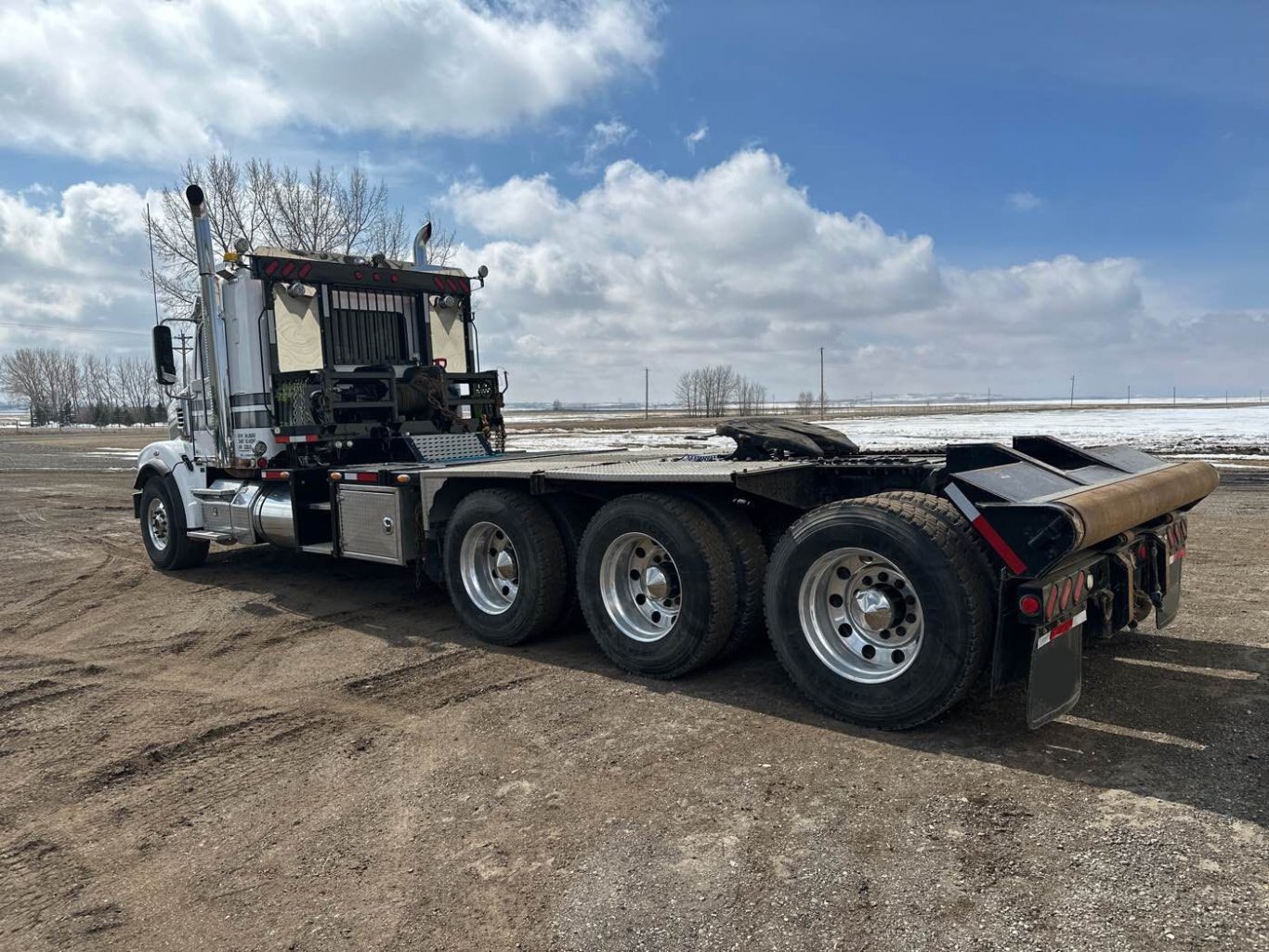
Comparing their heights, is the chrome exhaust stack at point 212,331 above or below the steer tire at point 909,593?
above

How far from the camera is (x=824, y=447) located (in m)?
6.51

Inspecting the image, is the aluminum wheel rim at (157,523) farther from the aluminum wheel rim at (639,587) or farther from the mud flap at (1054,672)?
the mud flap at (1054,672)

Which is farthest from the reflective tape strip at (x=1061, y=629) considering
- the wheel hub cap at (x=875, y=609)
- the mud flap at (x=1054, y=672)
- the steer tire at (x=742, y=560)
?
the steer tire at (x=742, y=560)

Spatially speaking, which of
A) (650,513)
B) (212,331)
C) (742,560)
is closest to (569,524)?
(650,513)

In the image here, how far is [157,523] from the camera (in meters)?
10.1

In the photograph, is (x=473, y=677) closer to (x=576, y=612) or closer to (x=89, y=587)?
(x=576, y=612)

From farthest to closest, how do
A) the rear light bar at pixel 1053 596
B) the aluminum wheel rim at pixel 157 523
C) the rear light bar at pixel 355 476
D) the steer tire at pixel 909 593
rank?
the aluminum wheel rim at pixel 157 523 → the rear light bar at pixel 355 476 → the steer tire at pixel 909 593 → the rear light bar at pixel 1053 596

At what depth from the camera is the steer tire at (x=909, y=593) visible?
421cm

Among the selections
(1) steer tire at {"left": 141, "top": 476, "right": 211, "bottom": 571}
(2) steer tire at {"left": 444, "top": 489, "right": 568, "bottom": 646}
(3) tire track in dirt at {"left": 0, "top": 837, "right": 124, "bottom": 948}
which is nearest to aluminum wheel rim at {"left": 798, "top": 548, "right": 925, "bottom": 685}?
(2) steer tire at {"left": 444, "top": 489, "right": 568, "bottom": 646}

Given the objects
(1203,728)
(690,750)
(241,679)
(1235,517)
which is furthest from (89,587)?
(1235,517)

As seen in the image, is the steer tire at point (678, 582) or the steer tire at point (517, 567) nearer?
the steer tire at point (678, 582)

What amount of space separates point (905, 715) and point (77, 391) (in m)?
143

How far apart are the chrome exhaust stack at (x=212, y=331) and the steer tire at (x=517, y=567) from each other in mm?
3560

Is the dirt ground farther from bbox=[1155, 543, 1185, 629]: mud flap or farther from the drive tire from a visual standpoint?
the drive tire
